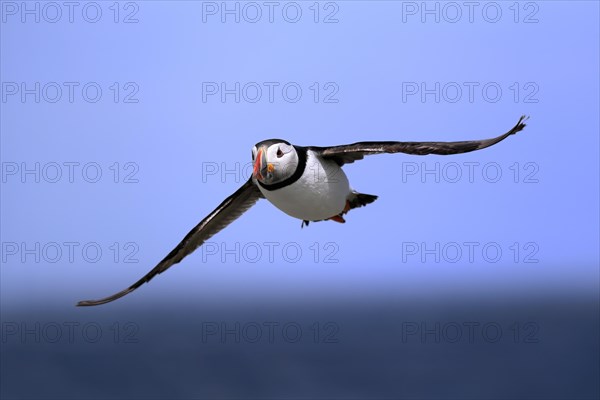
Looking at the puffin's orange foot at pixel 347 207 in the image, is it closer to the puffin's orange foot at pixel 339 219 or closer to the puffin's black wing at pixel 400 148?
the puffin's orange foot at pixel 339 219

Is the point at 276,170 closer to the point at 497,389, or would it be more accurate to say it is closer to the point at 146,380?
the point at 497,389

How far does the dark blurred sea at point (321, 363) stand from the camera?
363 feet

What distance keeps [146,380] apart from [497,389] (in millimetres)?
38003

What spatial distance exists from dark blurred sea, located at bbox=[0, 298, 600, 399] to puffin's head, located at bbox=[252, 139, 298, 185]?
241 ft

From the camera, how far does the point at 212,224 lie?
2041 cm

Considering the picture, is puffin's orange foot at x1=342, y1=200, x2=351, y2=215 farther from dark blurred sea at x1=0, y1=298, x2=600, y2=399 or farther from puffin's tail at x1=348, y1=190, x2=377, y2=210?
dark blurred sea at x1=0, y1=298, x2=600, y2=399

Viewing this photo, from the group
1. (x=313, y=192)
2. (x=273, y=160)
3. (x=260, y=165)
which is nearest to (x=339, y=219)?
(x=313, y=192)

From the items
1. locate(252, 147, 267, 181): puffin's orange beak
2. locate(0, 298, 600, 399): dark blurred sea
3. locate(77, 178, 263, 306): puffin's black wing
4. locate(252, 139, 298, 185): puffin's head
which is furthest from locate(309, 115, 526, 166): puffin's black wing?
locate(0, 298, 600, 399): dark blurred sea

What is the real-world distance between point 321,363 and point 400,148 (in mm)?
108724

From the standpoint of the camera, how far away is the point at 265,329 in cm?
17925

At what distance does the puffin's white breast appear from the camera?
58.4 ft

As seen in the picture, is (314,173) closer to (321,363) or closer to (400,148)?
(400,148)

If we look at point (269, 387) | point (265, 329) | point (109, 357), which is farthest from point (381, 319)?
point (269, 387)

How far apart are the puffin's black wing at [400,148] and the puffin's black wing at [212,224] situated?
7.23 feet
